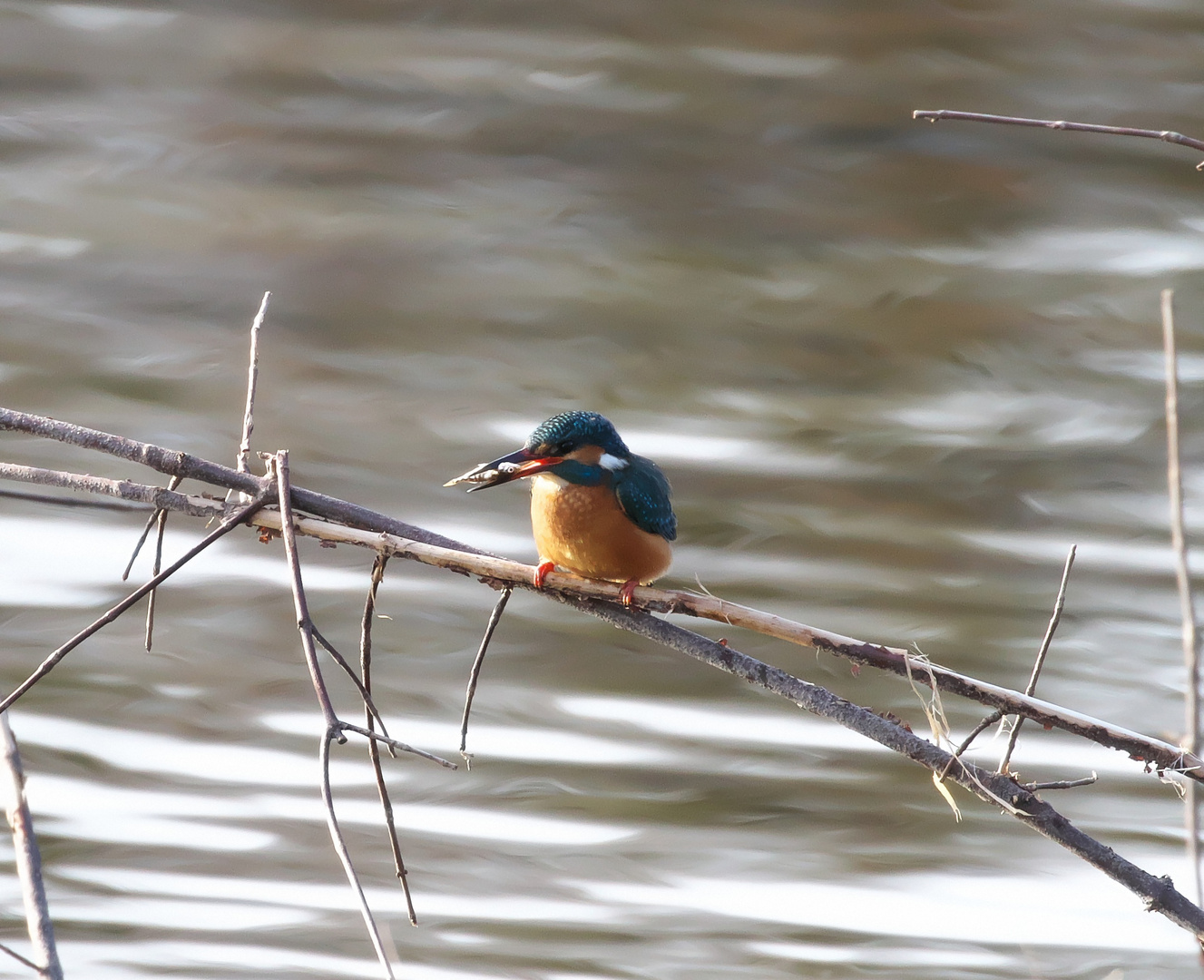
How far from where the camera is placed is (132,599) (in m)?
0.95

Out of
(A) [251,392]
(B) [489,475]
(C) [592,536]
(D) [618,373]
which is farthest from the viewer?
(D) [618,373]

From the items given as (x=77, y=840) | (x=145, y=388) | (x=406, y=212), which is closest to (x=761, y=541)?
(x=406, y=212)

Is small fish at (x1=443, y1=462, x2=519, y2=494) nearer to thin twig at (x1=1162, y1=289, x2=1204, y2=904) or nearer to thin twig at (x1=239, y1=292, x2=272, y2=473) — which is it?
thin twig at (x1=239, y1=292, x2=272, y2=473)

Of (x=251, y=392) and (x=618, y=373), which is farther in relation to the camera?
(x=618, y=373)

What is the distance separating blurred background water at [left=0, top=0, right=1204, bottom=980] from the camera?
2709 millimetres

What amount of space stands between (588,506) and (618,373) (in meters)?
1.56

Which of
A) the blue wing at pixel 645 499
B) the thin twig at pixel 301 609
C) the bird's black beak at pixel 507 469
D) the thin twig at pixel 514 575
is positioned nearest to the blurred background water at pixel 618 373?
the blue wing at pixel 645 499

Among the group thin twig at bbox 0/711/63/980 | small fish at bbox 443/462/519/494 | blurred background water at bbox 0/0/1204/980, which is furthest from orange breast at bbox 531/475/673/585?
blurred background water at bbox 0/0/1204/980

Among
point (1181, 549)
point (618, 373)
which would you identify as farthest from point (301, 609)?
point (618, 373)

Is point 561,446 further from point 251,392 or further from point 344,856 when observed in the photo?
point 344,856

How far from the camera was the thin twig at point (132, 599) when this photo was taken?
3.04ft

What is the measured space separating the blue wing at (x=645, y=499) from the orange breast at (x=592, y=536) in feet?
0.05

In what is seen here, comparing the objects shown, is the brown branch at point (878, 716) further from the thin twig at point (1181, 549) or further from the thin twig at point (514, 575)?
the thin twig at point (1181, 549)

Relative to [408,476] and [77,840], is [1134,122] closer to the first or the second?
[408,476]
